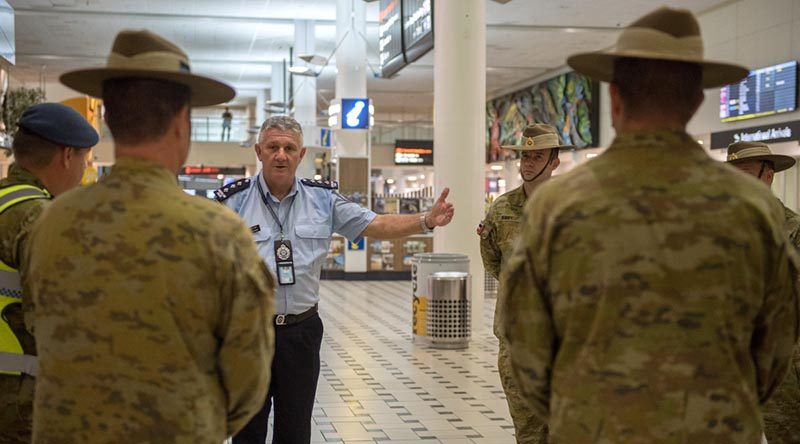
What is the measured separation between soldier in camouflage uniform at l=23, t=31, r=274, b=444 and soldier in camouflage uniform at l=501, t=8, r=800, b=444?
66 cm

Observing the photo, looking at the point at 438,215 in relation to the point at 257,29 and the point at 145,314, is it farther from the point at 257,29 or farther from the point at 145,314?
the point at 257,29

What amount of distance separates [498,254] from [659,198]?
3.17 metres

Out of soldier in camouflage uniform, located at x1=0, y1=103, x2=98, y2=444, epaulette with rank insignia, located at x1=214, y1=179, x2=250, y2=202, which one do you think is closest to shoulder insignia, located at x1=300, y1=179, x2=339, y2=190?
epaulette with rank insignia, located at x1=214, y1=179, x2=250, y2=202

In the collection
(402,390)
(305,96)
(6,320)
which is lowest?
(402,390)

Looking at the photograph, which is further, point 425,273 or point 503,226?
point 425,273

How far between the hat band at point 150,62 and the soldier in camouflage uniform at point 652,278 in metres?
0.90

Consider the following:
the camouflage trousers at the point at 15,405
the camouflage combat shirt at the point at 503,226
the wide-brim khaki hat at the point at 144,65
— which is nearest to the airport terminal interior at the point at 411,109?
the wide-brim khaki hat at the point at 144,65

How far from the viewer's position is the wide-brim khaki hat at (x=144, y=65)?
223 cm

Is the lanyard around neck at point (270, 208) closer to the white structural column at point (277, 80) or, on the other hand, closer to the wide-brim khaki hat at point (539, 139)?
the wide-brim khaki hat at point (539, 139)

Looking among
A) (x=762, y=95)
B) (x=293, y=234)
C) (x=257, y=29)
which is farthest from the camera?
(x=257, y=29)

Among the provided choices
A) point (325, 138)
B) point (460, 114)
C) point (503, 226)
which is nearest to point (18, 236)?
point (503, 226)

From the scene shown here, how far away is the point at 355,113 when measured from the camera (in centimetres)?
1934

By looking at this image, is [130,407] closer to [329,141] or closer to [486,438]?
[486,438]

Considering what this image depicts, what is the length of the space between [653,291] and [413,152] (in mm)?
34481
